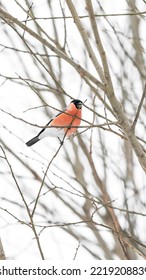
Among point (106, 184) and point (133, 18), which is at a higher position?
point (133, 18)

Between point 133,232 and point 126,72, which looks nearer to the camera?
point 133,232

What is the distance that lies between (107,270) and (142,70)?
7.29ft

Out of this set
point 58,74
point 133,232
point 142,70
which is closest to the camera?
point 133,232

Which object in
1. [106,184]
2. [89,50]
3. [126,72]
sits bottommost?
[89,50]

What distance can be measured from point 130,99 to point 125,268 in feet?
7.36

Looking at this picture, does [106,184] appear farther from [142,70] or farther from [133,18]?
[133,18]

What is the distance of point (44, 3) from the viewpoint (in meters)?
4.52

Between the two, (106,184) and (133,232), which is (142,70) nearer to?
(106,184)

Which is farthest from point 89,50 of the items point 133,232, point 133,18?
point 133,18

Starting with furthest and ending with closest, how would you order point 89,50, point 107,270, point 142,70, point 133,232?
point 142,70 → point 133,232 → point 107,270 → point 89,50

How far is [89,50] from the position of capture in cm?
224

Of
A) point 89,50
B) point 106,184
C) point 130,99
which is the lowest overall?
point 89,50

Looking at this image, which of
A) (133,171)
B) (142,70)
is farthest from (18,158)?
(142,70)

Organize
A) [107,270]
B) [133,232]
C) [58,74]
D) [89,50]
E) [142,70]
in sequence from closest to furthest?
[89,50], [107,270], [133,232], [142,70], [58,74]
